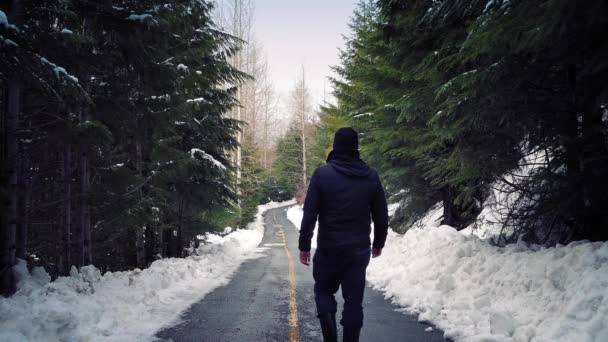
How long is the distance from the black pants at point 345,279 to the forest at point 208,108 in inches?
120

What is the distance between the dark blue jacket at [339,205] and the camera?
374 cm

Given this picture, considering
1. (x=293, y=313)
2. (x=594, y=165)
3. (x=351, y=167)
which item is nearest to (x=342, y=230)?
(x=351, y=167)

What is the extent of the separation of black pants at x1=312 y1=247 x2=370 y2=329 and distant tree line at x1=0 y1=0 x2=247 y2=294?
3.82m

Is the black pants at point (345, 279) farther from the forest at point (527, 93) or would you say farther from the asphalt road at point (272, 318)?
the forest at point (527, 93)

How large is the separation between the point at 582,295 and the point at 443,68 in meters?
4.43

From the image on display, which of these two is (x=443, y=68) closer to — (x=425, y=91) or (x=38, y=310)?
(x=425, y=91)

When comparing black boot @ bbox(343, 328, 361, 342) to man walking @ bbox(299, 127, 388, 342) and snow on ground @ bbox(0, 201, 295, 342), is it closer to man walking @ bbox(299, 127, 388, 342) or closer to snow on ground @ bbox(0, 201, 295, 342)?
man walking @ bbox(299, 127, 388, 342)

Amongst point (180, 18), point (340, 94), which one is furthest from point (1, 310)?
point (340, 94)

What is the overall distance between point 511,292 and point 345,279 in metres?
2.98

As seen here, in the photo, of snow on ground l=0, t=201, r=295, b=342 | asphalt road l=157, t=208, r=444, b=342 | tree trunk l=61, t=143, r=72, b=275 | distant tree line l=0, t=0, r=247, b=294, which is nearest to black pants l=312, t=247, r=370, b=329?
asphalt road l=157, t=208, r=444, b=342

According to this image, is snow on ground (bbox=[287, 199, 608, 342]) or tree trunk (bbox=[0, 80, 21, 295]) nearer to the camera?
snow on ground (bbox=[287, 199, 608, 342])

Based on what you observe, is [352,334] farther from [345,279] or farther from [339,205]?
[339,205]

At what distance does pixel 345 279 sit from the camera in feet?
12.6

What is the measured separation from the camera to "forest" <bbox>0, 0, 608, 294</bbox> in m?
4.92
